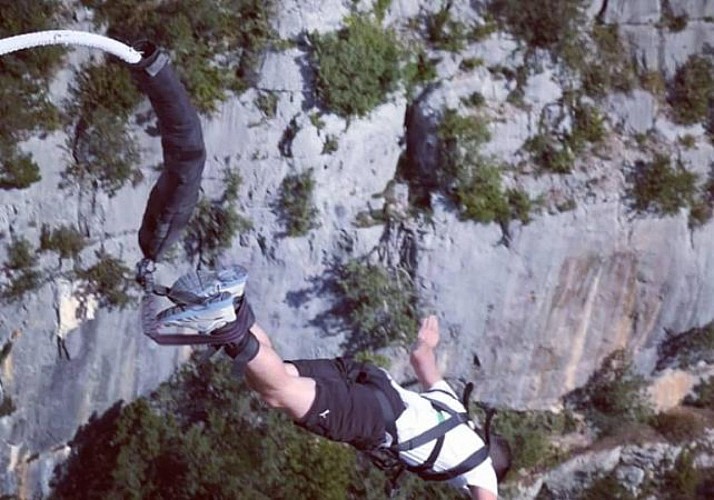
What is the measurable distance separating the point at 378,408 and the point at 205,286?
1.38m

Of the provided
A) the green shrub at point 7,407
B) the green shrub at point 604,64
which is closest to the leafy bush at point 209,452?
the green shrub at point 7,407

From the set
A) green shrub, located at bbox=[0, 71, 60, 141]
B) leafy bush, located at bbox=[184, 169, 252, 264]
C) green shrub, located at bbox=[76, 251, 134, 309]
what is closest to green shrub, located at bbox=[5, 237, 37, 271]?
green shrub, located at bbox=[76, 251, 134, 309]

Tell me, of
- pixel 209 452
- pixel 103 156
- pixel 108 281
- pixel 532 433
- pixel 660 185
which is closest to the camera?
pixel 103 156

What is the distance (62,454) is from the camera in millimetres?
8125

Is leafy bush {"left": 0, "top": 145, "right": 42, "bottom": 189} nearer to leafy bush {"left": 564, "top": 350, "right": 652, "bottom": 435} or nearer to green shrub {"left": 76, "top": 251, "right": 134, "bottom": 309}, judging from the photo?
green shrub {"left": 76, "top": 251, "right": 134, "bottom": 309}

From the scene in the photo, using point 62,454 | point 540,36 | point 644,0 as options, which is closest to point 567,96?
point 540,36

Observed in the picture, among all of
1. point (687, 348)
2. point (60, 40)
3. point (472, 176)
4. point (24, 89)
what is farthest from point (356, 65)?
point (60, 40)

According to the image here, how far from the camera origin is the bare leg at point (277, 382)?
13.7 ft

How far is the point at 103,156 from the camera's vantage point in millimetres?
7082

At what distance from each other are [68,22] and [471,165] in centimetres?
335

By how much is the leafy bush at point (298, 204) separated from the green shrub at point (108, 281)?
1367 mm

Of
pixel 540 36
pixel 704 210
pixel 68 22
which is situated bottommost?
pixel 704 210

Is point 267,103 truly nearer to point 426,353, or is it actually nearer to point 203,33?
point 203,33

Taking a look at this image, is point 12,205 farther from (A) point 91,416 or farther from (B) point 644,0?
(B) point 644,0
